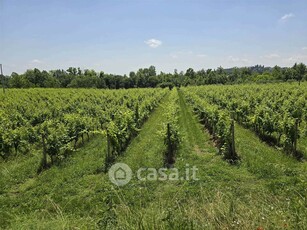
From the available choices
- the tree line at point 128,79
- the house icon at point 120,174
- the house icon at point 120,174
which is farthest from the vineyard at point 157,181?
the tree line at point 128,79

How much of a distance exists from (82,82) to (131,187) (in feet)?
254

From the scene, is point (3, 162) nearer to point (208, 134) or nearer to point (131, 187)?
point (131, 187)

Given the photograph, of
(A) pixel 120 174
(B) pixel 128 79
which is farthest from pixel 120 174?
(B) pixel 128 79

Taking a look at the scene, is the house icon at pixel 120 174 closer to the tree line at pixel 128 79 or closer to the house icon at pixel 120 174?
the house icon at pixel 120 174

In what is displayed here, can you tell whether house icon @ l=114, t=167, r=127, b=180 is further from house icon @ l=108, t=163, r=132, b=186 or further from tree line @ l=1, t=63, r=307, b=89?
tree line @ l=1, t=63, r=307, b=89

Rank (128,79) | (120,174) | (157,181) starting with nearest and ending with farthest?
(157,181), (120,174), (128,79)

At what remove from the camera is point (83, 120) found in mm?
13742

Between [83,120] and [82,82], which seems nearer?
[83,120]

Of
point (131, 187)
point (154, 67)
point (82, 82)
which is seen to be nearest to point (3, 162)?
point (131, 187)

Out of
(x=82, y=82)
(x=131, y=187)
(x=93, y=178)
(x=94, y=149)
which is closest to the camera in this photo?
(x=131, y=187)

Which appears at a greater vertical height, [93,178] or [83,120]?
[83,120]

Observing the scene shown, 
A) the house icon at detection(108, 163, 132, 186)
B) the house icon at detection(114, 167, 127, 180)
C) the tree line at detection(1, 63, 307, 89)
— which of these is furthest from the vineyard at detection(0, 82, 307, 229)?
the tree line at detection(1, 63, 307, 89)

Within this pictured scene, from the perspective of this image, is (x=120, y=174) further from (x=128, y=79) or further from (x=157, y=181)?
(x=128, y=79)

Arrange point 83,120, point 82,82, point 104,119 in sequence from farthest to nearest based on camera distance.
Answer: point 82,82
point 104,119
point 83,120
